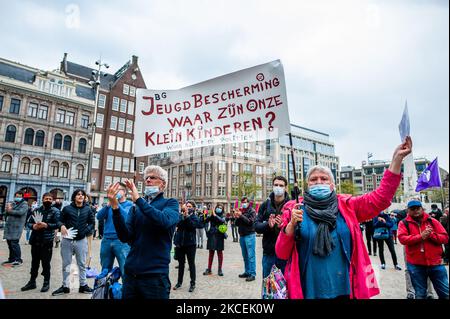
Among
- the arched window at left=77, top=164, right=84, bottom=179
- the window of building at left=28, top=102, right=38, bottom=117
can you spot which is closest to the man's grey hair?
A: the window of building at left=28, top=102, right=38, bottom=117

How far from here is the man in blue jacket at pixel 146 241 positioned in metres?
2.97

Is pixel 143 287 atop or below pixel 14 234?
below

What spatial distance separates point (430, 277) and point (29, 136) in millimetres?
42878

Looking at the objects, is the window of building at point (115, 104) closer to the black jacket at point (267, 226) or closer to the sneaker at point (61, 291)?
the sneaker at point (61, 291)

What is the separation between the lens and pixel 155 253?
3119mm

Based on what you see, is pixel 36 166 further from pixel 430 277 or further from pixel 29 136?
pixel 430 277

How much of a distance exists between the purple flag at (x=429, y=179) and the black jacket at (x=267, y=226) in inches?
299

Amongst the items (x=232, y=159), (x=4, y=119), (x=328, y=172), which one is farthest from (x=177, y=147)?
(x=232, y=159)

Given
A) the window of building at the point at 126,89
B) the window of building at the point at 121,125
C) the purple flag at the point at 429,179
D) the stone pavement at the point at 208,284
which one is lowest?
the stone pavement at the point at 208,284

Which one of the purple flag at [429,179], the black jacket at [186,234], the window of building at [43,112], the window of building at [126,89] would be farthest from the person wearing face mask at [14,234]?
the window of building at [126,89]


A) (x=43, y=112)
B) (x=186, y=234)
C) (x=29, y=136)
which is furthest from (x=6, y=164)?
(x=186, y=234)

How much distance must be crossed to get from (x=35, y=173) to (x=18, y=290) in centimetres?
3660

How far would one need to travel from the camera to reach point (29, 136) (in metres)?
36.7

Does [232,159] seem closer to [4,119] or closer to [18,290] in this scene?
[4,119]
